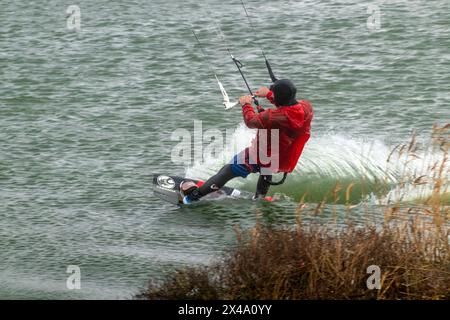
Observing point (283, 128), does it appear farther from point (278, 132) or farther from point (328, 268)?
point (328, 268)

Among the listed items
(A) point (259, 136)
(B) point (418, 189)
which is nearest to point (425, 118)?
(B) point (418, 189)

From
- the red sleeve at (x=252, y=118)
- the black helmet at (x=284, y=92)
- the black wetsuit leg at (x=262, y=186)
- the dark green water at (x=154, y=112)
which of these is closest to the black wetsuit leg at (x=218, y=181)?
the dark green water at (x=154, y=112)

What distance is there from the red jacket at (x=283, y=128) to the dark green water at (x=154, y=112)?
2.40 feet

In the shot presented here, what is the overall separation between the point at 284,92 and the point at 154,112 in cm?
693

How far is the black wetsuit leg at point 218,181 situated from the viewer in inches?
A: 520

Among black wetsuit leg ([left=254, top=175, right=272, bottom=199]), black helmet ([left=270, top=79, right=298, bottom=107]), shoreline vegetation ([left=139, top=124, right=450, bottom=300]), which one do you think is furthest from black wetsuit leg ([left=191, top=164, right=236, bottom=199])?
shoreline vegetation ([left=139, top=124, right=450, bottom=300])

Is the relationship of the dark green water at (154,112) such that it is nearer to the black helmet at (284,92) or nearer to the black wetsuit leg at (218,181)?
the black wetsuit leg at (218,181)

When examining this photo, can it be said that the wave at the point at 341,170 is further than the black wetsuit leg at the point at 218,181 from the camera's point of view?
Yes

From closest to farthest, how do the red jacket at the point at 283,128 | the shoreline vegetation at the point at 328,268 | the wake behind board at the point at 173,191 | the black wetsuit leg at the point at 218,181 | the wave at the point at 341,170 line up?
1. the shoreline vegetation at the point at 328,268
2. the red jacket at the point at 283,128
3. the black wetsuit leg at the point at 218,181
4. the wave at the point at 341,170
5. the wake behind board at the point at 173,191

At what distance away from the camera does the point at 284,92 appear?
12258mm

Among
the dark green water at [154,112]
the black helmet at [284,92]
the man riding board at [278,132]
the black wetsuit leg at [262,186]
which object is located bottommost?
the dark green water at [154,112]

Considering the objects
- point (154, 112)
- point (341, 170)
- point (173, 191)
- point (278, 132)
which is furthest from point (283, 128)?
point (154, 112)

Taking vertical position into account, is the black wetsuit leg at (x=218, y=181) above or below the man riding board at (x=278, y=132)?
below

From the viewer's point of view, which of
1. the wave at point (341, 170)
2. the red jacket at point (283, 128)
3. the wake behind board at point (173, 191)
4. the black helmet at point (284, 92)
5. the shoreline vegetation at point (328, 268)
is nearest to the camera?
the shoreline vegetation at point (328, 268)
